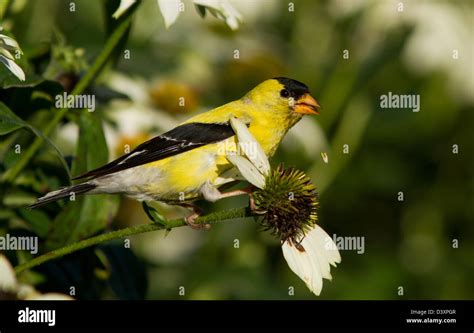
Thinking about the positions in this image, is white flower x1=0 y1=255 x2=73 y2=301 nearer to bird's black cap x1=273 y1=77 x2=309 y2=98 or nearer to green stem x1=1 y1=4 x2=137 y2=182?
green stem x1=1 y1=4 x2=137 y2=182

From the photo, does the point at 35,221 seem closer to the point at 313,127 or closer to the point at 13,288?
the point at 13,288

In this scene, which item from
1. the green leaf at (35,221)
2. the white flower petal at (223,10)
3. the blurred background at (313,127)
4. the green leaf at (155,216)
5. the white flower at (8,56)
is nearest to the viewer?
the white flower at (8,56)

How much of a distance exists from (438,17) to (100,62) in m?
2.30

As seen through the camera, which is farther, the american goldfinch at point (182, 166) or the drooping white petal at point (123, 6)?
the american goldfinch at point (182, 166)

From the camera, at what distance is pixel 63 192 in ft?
9.07

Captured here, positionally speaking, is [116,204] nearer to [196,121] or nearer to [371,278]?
[196,121]

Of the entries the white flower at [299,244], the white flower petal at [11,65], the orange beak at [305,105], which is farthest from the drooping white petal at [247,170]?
the orange beak at [305,105]

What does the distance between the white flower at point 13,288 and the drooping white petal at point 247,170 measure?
1.83 feet

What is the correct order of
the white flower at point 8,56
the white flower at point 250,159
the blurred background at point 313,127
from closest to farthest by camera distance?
the white flower at point 8,56, the white flower at point 250,159, the blurred background at point 313,127

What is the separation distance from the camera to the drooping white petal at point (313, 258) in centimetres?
259

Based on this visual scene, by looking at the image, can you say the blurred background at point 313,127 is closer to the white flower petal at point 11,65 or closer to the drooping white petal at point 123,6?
the drooping white petal at point 123,6

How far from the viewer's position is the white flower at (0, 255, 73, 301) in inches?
95.8

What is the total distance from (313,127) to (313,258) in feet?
5.30
